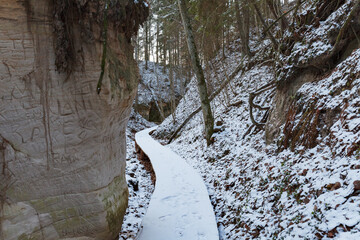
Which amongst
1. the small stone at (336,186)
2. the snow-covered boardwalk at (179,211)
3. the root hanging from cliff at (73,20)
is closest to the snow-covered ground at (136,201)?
the snow-covered boardwalk at (179,211)

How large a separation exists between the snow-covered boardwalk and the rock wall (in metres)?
0.98

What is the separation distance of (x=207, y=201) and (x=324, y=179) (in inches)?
105

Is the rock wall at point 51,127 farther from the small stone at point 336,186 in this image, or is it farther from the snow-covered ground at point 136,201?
the small stone at point 336,186

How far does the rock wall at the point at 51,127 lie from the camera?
282 centimetres

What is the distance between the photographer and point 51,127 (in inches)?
122

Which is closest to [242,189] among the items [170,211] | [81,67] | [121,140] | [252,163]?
[252,163]

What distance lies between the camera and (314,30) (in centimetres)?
567

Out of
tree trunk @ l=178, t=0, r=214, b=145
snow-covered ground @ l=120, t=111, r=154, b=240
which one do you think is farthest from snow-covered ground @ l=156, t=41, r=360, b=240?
tree trunk @ l=178, t=0, r=214, b=145

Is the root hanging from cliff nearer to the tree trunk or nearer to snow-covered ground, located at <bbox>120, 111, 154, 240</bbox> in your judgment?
snow-covered ground, located at <bbox>120, 111, 154, 240</bbox>

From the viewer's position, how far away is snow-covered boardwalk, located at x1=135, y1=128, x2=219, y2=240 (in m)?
4.02

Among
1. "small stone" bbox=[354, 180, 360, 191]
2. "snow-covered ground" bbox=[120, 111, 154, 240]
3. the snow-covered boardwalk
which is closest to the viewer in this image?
"small stone" bbox=[354, 180, 360, 191]

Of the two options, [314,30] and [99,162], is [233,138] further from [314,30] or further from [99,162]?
[99,162]

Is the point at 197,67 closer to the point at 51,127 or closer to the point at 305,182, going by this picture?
the point at 305,182

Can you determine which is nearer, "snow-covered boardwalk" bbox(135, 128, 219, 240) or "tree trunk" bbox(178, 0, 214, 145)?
"snow-covered boardwalk" bbox(135, 128, 219, 240)
